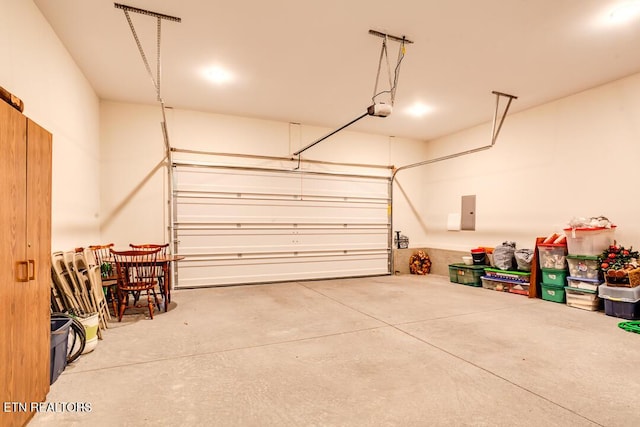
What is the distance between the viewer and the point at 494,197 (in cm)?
664

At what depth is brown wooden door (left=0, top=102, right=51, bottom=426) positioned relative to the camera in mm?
1659

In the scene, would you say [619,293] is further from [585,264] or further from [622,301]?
[585,264]

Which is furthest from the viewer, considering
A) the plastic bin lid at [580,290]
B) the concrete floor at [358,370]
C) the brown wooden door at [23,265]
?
the plastic bin lid at [580,290]

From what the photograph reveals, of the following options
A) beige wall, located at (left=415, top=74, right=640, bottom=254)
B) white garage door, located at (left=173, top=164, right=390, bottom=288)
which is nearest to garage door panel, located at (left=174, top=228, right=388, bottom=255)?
white garage door, located at (left=173, top=164, right=390, bottom=288)

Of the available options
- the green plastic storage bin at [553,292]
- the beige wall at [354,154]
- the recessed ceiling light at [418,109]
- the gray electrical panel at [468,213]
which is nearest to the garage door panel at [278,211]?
the beige wall at [354,154]

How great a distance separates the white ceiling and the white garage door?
162 cm

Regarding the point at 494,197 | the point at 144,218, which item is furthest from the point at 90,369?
the point at 494,197

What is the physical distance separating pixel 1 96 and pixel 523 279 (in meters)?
6.63

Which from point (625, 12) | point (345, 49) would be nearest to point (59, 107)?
point (345, 49)

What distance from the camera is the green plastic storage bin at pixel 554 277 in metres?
4.93

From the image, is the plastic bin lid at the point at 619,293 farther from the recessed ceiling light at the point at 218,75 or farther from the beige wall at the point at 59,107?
the beige wall at the point at 59,107

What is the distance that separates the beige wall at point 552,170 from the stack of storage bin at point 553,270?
725mm

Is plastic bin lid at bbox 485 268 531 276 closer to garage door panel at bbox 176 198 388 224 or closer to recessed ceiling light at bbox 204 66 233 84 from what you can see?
garage door panel at bbox 176 198 388 224

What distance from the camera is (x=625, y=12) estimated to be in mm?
3295
